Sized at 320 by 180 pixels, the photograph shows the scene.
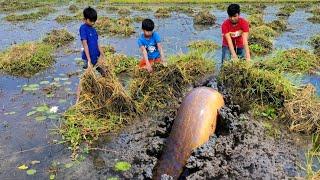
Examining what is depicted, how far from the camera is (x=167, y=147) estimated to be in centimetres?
561

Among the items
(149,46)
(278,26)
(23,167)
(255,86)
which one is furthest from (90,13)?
(278,26)

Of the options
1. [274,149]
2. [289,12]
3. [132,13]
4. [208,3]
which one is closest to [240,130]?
[274,149]

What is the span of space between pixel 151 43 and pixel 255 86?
2.24m

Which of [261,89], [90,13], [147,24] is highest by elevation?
[90,13]

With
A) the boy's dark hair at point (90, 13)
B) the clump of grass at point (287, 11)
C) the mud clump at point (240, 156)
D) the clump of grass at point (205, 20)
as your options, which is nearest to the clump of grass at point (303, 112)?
the mud clump at point (240, 156)

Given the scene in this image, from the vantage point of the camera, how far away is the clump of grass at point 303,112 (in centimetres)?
644

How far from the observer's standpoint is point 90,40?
773cm

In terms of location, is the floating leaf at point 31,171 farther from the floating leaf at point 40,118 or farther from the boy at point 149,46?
the boy at point 149,46

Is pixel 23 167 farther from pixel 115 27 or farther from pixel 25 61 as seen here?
pixel 115 27

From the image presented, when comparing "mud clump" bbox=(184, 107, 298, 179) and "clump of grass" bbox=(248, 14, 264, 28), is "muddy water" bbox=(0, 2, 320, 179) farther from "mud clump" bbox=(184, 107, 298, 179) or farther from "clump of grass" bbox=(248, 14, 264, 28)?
"clump of grass" bbox=(248, 14, 264, 28)

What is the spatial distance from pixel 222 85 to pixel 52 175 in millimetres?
3682

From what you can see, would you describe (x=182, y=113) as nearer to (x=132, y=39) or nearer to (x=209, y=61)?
(x=209, y=61)

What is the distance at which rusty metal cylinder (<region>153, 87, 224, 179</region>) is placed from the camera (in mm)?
5309

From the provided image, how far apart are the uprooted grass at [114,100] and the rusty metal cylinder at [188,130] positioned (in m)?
1.60
